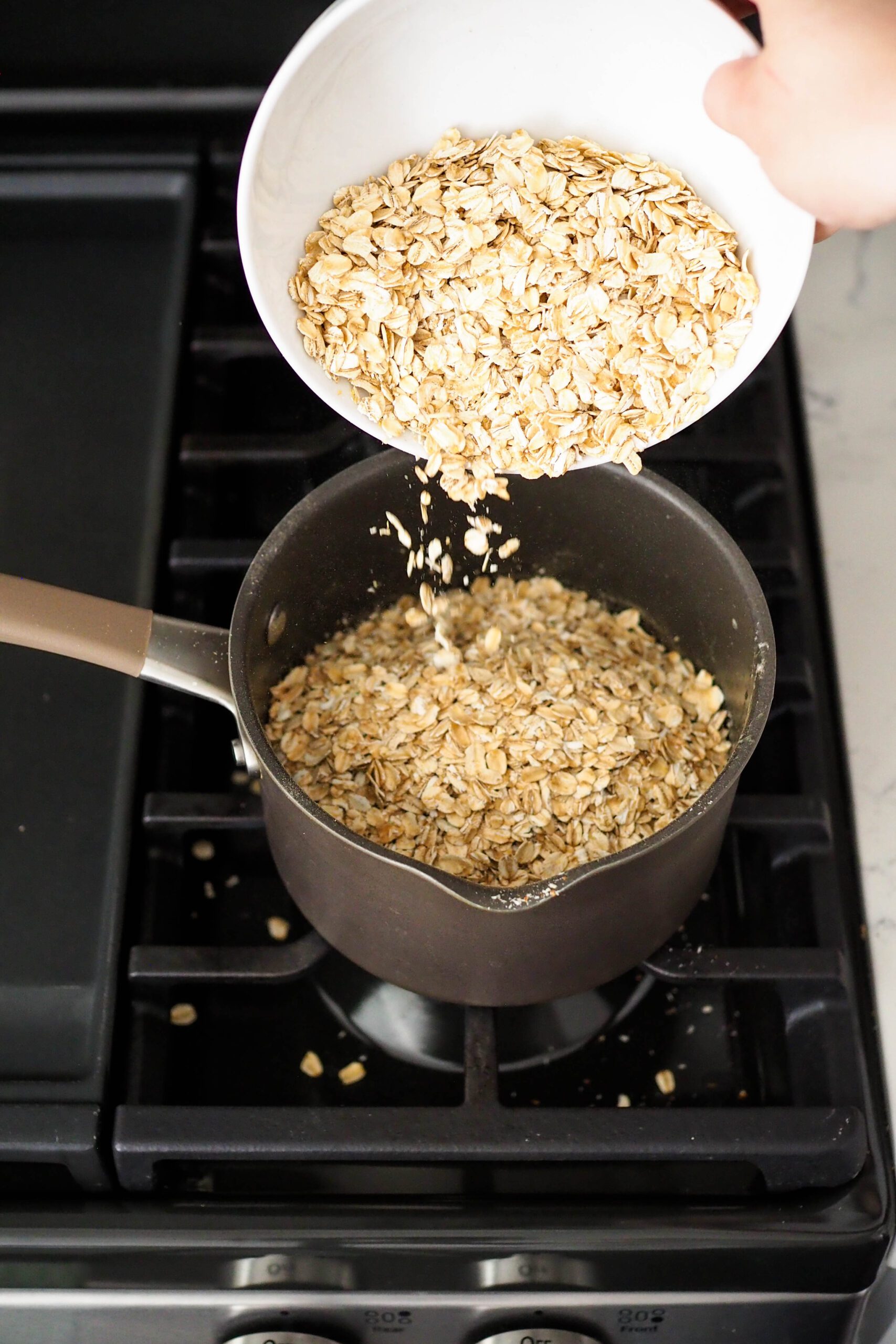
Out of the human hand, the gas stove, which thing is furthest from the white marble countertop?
the human hand

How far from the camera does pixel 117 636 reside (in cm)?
67

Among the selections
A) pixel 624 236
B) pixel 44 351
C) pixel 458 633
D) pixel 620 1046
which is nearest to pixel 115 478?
pixel 44 351

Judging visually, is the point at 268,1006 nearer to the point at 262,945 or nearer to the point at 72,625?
the point at 262,945

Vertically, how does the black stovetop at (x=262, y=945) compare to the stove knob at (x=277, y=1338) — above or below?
above

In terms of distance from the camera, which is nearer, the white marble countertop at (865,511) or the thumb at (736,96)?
the thumb at (736,96)

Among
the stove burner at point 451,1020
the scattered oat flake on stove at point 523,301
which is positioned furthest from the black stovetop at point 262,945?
the scattered oat flake on stove at point 523,301

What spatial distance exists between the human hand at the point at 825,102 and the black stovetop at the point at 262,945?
276 mm

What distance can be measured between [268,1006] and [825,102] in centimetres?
57

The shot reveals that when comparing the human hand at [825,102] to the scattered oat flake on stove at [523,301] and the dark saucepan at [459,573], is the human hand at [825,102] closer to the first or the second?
the scattered oat flake on stove at [523,301]

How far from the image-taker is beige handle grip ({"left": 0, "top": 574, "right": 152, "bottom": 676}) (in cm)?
67

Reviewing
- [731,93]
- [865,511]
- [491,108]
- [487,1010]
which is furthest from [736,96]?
[487,1010]

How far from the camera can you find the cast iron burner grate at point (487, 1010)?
0.63 metres

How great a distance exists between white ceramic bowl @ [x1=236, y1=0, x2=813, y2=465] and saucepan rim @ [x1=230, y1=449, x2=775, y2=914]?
0.07 meters

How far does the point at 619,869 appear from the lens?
23.0 inches
